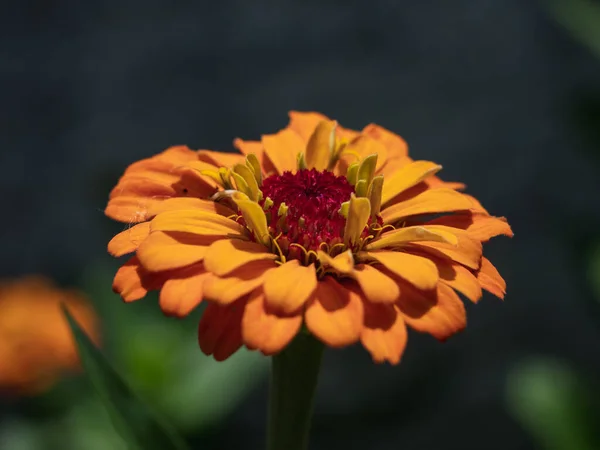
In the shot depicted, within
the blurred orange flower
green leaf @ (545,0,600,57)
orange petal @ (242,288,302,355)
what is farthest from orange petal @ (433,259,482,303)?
green leaf @ (545,0,600,57)

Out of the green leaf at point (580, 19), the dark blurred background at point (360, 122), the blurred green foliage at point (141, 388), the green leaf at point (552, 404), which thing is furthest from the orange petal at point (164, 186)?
the dark blurred background at point (360, 122)

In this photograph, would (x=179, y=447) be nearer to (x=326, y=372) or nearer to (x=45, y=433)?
(x=45, y=433)

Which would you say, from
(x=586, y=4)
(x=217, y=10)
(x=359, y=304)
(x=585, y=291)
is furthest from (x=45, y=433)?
(x=586, y=4)

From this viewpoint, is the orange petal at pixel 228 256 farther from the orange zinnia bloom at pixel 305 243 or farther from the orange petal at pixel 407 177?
the orange petal at pixel 407 177

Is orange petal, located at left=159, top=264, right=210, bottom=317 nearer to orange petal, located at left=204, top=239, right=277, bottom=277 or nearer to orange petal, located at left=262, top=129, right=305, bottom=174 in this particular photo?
orange petal, located at left=204, top=239, right=277, bottom=277

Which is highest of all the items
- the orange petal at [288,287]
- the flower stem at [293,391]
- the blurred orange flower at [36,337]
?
the orange petal at [288,287]
